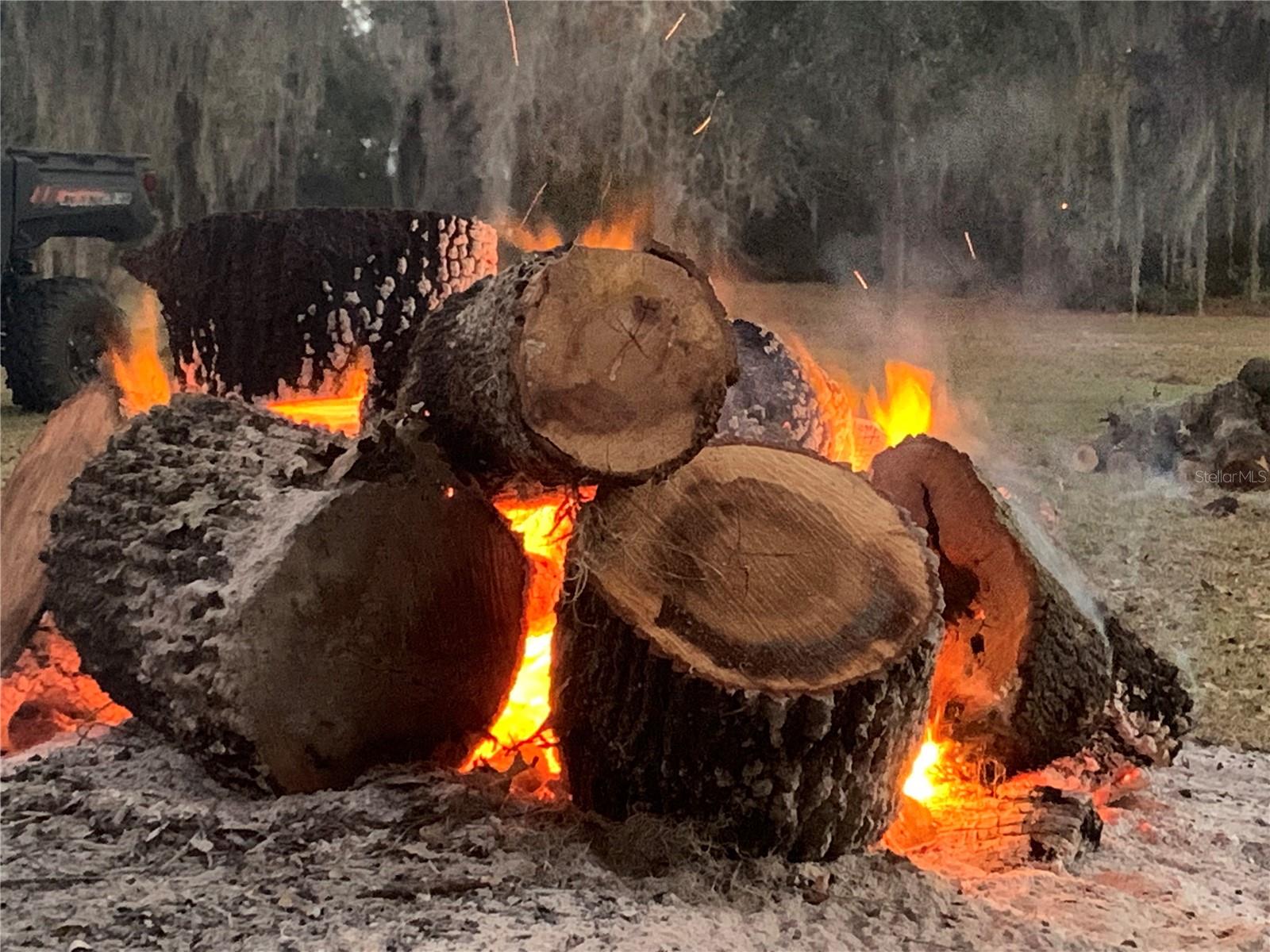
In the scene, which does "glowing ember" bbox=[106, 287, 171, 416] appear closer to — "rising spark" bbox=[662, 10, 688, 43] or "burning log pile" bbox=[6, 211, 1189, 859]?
"burning log pile" bbox=[6, 211, 1189, 859]

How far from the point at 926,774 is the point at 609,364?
0.76 m

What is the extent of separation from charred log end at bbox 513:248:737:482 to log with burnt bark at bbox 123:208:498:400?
A: 40 centimetres

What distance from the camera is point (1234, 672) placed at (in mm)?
1539

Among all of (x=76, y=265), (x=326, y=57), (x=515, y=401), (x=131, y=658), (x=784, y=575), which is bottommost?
(x=131, y=658)

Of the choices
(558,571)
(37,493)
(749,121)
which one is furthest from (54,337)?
(749,121)

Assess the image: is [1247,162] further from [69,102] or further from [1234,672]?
[69,102]

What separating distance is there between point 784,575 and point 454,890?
1.52 feet

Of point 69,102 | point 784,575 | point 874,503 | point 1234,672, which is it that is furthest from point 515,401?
point 1234,672

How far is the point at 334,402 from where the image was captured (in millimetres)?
1657

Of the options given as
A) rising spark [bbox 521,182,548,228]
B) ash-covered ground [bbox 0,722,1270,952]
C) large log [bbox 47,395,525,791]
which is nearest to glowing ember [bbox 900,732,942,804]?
ash-covered ground [bbox 0,722,1270,952]

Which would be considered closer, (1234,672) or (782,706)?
(782,706)

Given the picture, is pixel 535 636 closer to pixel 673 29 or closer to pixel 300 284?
pixel 300 284

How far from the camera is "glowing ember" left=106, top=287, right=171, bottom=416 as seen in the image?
145 cm

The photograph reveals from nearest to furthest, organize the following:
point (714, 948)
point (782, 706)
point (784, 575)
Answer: point (714, 948) → point (782, 706) → point (784, 575)
